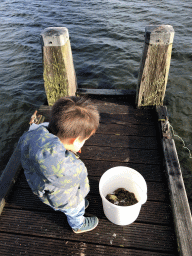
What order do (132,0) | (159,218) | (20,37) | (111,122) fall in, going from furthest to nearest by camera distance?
(132,0), (20,37), (111,122), (159,218)

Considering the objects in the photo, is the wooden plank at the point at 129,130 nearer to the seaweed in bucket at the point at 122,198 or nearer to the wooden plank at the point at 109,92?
the wooden plank at the point at 109,92

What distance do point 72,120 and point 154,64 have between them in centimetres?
205

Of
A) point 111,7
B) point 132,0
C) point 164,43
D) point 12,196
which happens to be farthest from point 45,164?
point 132,0

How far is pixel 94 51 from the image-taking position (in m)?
7.12

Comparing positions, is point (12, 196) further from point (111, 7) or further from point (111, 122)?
point (111, 7)

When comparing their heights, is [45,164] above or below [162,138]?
above

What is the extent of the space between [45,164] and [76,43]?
7.24 metres

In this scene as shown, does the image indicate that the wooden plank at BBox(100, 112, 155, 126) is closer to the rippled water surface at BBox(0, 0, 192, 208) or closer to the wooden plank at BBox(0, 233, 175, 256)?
the rippled water surface at BBox(0, 0, 192, 208)

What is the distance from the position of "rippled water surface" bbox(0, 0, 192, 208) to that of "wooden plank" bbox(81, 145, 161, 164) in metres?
1.19

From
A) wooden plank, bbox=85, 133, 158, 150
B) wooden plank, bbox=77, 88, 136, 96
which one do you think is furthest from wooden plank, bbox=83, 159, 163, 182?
wooden plank, bbox=77, 88, 136, 96

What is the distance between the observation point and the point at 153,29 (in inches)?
106

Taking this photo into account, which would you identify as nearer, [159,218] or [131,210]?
[131,210]

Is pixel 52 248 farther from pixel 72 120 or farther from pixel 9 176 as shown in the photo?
pixel 72 120

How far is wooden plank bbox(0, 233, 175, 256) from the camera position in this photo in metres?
1.92
